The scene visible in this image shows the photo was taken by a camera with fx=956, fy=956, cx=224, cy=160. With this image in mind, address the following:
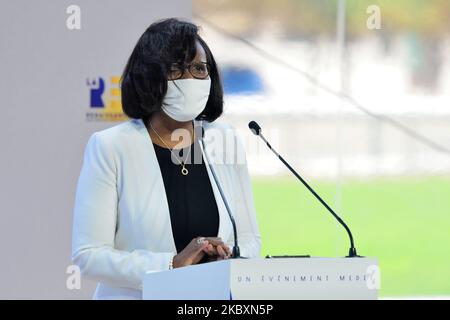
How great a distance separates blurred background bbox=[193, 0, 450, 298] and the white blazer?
6.11 ft

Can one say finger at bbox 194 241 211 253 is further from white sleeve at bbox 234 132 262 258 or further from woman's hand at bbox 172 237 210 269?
white sleeve at bbox 234 132 262 258

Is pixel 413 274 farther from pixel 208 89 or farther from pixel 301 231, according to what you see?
pixel 208 89

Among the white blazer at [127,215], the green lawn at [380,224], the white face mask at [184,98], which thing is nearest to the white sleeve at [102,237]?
the white blazer at [127,215]

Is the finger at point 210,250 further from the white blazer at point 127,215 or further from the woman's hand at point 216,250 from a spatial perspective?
the white blazer at point 127,215

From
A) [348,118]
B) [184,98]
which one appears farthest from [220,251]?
[348,118]

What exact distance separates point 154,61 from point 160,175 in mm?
348

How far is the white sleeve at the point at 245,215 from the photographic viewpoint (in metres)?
2.94

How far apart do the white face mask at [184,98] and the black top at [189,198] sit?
0.11m

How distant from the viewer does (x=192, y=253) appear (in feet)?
8.48

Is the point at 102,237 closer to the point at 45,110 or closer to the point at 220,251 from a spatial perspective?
the point at 220,251

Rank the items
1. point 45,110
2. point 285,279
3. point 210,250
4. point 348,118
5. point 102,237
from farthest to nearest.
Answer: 1. point 348,118
2. point 45,110
3. point 102,237
4. point 210,250
5. point 285,279

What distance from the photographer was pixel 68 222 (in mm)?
4578
